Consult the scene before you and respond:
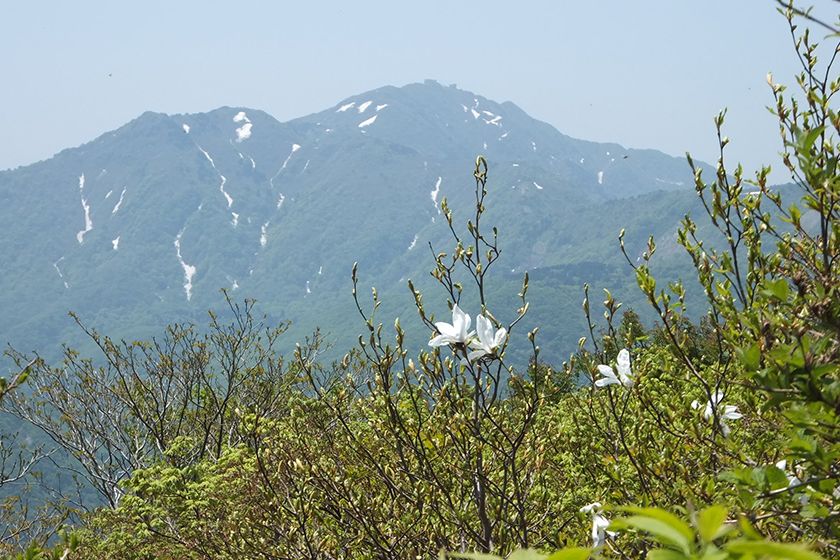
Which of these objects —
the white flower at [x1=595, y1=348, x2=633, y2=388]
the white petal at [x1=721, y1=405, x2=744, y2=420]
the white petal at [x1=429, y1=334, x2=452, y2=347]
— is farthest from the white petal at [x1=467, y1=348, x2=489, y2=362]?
the white petal at [x1=721, y1=405, x2=744, y2=420]

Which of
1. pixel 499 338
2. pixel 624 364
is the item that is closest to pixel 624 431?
pixel 624 364

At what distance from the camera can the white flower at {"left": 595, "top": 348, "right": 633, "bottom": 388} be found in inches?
125

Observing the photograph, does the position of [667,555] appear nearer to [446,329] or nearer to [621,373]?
[446,329]

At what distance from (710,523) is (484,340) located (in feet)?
7.47

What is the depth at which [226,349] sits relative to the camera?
2048 cm

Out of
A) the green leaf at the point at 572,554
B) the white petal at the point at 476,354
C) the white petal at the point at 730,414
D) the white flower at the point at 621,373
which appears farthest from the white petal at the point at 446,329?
the green leaf at the point at 572,554

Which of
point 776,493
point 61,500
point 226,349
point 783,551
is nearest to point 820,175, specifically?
point 776,493

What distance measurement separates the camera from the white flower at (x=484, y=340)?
300cm

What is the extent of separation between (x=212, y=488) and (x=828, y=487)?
9862 mm

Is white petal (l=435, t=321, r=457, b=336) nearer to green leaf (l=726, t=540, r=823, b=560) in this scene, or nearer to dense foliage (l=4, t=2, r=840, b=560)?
dense foliage (l=4, t=2, r=840, b=560)

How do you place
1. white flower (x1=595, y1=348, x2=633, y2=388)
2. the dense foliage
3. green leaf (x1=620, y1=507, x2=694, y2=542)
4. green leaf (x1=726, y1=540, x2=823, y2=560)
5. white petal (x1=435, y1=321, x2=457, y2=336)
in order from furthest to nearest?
1. white flower (x1=595, y1=348, x2=633, y2=388)
2. white petal (x1=435, y1=321, x2=457, y2=336)
3. the dense foliage
4. green leaf (x1=620, y1=507, x2=694, y2=542)
5. green leaf (x1=726, y1=540, x2=823, y2=560)

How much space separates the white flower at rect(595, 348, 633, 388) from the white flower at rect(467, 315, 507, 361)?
515 millimetres

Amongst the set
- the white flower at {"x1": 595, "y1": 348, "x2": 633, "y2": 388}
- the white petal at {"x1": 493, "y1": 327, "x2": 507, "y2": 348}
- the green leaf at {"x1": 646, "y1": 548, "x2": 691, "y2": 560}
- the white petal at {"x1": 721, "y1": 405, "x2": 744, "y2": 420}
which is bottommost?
the white petal at {"x1": 721, "y1": 405, "x2": 744, "y2": 420}

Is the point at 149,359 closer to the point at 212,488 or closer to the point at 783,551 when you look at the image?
the point at 212,488
